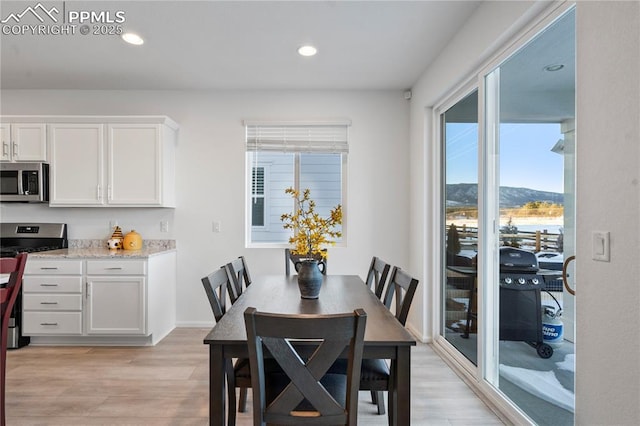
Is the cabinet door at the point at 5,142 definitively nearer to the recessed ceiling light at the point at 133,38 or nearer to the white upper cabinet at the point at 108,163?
the white upper cabinet at the point at 108,163

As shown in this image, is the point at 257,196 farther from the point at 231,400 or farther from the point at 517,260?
the point at 517,260

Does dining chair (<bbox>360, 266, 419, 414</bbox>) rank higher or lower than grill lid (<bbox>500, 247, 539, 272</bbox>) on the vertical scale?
lower

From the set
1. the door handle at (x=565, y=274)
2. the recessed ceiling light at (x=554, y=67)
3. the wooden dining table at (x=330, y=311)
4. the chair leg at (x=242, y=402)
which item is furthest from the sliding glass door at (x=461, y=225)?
the chair leg at (x=242, y=402)

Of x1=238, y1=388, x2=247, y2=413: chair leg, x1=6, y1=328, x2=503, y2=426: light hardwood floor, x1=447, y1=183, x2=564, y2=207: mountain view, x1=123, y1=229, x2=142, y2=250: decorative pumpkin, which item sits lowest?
Result: x1=6, y1=328, x2=503, y2=426: light hardwood floor

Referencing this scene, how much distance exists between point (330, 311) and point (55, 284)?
298 cm

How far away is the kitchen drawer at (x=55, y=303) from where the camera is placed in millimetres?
3367

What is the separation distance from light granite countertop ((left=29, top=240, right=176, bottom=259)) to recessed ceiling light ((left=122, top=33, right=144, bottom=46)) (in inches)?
73.4

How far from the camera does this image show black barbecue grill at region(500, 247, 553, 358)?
2.00 meters

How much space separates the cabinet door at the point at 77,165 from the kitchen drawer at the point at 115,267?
2.30 feet

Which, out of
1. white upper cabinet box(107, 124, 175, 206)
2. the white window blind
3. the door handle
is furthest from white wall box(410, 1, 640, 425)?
white upper cabinet box(107, 124, 175, 206)

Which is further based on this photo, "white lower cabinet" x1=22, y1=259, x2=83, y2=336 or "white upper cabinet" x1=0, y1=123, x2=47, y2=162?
"white upper cabinet" x1=0, y1=123, x2=47, y2=162

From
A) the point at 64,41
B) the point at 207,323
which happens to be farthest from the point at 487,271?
the point at 64,41

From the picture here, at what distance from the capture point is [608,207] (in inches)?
54.9

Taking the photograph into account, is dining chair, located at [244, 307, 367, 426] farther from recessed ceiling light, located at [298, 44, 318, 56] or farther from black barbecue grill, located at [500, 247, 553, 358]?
recessed ceiling light, located at [298, 44, 318, 56]
